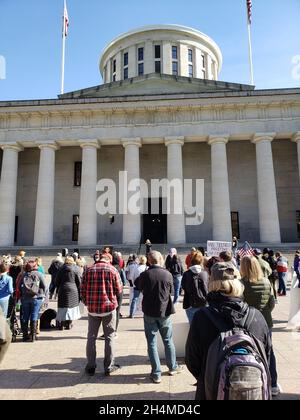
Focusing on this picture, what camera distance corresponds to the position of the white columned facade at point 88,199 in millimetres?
28609

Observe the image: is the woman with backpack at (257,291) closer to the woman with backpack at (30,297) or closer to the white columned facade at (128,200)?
the woman with backpack at (30,297)

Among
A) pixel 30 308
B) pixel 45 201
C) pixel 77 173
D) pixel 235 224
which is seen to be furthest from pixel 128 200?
pixel 30 308

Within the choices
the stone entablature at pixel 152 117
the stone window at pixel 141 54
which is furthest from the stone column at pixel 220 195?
the stone window at pixel 141 54

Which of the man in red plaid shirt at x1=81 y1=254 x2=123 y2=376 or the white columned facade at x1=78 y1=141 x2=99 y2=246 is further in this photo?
the white columned facade at x1=78 y1=141 x2=99 y2=246

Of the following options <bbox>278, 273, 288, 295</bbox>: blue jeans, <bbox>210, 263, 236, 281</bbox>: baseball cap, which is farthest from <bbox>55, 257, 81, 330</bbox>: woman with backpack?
<bbox>278, 273, 288, 295</bbox>: blue jeans

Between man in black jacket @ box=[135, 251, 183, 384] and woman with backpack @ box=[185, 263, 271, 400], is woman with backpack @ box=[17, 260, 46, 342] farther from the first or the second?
woman with backpack @ box=[185, 263, 271, 400]

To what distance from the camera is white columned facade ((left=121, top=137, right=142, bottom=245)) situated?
92.7 feet

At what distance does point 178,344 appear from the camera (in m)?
6.68

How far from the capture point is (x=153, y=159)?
3394 cm

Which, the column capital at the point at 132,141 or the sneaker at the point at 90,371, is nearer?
the sneaker at the point at 90,371

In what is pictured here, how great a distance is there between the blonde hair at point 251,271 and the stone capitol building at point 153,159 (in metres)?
23.1

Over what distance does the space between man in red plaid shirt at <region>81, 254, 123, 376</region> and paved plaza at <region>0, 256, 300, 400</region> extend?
276 millimetres

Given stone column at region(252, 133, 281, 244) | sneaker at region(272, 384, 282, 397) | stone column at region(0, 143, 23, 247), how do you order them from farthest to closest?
stone column at region(0, 143, 23, 247) < stone column at region(252, 133, 281, 244) < sneaker at region(272, 384, 282, 397)

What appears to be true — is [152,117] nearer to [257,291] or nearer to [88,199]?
[88,199]
